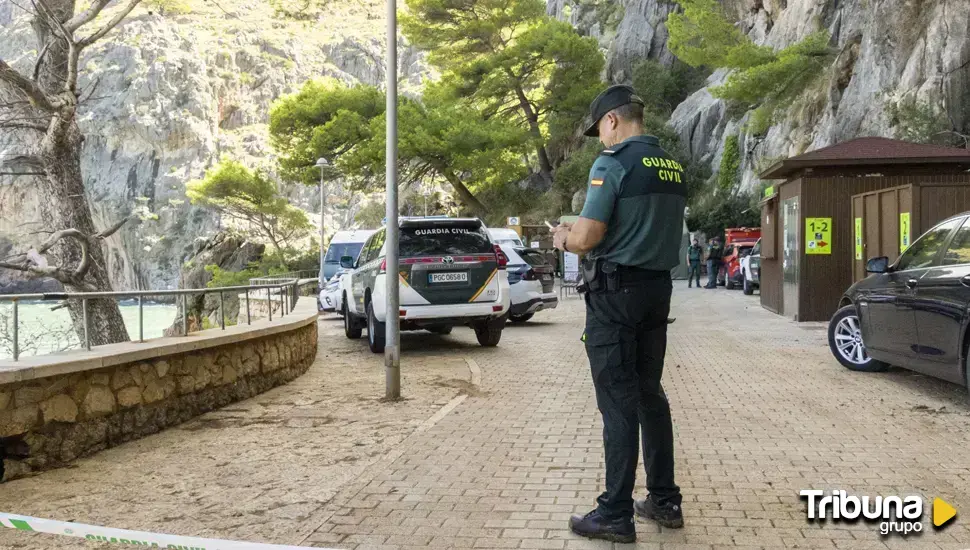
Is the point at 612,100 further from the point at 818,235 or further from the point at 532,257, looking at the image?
the point at 532,257

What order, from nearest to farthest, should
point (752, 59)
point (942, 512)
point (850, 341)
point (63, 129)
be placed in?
point (942, 512), point (850, 341), point (63, 129), point (752, 59)

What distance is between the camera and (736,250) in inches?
1195

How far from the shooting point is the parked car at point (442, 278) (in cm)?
1233

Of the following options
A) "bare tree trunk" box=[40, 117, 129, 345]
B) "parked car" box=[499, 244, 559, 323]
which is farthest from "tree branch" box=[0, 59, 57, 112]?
"parked car" box=[499, 244, 559, 323]

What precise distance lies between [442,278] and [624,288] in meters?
8.34

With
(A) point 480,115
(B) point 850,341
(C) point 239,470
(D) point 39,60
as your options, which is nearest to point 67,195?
(D) point 39,60

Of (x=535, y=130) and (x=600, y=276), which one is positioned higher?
(x=535, y=130)

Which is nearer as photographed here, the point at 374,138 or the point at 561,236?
the point at 561,236

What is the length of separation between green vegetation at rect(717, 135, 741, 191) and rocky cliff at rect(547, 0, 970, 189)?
435mm

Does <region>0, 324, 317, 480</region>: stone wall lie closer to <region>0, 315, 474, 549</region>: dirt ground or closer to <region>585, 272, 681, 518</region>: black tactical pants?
<region>0, 315, 474, 549</region>: dirt ground

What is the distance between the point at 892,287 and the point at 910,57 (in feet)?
69.7

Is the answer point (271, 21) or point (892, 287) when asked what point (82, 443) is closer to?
point (892, 287)

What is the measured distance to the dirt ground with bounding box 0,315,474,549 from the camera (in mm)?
4691

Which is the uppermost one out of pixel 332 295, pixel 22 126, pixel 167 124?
pixel 167 124
